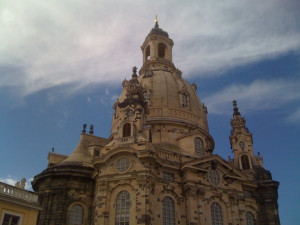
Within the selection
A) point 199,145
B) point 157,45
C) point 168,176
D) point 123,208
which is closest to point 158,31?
point 157,45

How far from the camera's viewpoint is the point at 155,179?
112 feet

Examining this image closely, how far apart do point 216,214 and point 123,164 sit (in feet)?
39.1

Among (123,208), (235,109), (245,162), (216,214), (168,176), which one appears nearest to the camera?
(123,208)

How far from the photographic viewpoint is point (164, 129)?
45.5m

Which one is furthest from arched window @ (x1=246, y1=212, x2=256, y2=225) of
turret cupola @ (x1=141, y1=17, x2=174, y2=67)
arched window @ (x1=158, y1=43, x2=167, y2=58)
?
arched window @ (x1=158, y1=43, x2=167, y2=58)

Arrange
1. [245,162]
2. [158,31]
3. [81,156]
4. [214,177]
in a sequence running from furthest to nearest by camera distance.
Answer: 1. [158,31]
2. [245,162]
3. [81,156]
4. [214,177]

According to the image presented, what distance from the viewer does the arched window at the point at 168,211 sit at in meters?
33.5

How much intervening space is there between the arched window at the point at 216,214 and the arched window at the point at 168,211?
4.72m

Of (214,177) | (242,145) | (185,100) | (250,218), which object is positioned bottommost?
(250,218)

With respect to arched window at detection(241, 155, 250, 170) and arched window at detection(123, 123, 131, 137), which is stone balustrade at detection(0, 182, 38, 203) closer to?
arched window at detection(123, 123, 131, 137)

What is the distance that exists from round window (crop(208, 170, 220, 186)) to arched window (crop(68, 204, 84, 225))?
596 inches

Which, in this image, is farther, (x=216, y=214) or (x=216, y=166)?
(x=216, y=166)

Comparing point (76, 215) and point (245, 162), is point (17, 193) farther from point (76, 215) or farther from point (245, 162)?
point (245, 162)

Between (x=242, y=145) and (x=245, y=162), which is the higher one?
(x=242, y=145)
